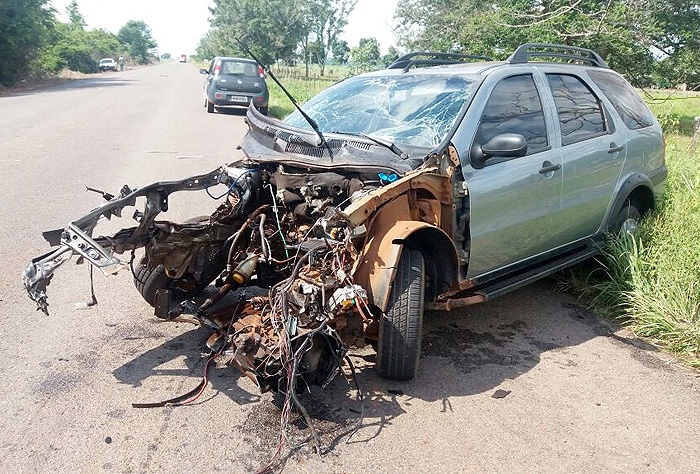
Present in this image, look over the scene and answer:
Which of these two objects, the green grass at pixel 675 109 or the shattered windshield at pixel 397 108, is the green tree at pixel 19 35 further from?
the shattered windshield at pixel 397 108

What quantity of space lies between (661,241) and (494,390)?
2.57m

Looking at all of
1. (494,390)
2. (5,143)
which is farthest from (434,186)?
(5,143)

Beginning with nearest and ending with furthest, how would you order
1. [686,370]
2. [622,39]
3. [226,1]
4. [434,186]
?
[434,186], [686,370], [622,39], [226,1]

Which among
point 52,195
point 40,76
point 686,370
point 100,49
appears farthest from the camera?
point 100,49

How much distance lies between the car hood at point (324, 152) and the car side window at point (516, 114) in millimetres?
610

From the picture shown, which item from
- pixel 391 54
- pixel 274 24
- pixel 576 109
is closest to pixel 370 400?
pixel 576 109

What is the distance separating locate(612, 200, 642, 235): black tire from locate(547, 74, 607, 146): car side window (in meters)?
0.93

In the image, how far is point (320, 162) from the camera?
409cm

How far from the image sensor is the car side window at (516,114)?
4.39 m

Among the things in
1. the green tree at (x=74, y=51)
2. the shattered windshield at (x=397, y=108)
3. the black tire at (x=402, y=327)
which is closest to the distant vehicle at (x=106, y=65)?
the green tree at (x=74, y=51)

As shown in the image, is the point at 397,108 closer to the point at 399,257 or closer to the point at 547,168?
the point at 547,168

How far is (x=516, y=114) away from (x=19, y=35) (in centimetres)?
3334

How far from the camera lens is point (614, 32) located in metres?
15.5

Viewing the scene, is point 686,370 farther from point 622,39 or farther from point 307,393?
point 622,39
